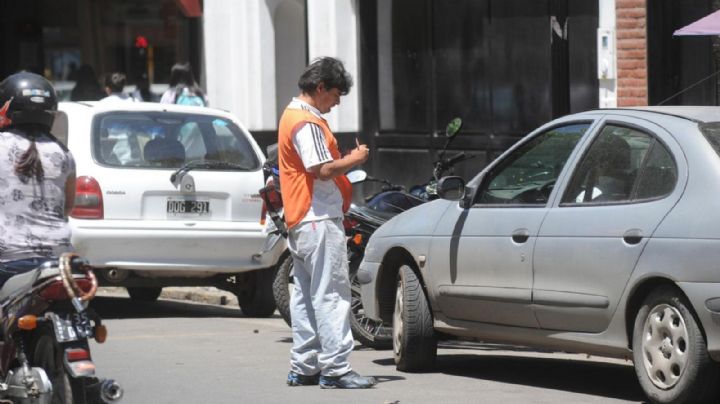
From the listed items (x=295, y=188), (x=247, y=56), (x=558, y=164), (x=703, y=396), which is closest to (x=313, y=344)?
(x=295, y=188)

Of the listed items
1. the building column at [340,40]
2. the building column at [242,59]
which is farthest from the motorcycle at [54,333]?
the building column at [242,59]

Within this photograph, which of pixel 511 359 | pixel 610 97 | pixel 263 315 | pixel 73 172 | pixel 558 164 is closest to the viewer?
pixel 73 172

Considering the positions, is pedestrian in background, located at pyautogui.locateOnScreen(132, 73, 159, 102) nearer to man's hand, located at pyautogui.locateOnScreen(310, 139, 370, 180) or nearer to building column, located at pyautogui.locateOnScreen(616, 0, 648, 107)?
building column, located at pyautogui.locateOnScreen(616, 0, 648, 107)

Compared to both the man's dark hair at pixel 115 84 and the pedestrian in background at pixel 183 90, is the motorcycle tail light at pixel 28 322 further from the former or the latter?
the man's dark hair at pixel 115 84

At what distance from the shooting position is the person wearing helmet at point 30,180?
24.2ft

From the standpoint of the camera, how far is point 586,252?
8242mm

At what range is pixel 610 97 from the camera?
48.7 ft

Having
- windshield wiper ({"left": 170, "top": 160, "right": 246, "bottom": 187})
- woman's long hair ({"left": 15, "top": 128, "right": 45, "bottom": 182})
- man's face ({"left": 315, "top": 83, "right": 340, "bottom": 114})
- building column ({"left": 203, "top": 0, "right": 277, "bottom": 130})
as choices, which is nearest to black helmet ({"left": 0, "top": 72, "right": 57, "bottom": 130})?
woman's long hair ({"left": 15, "top": 128, "right": 45, "bottom": 182})

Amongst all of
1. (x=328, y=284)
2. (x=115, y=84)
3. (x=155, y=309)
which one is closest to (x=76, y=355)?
(x=328, y=284)

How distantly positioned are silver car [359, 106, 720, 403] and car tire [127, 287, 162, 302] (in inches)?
186

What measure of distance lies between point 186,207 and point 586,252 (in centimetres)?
501

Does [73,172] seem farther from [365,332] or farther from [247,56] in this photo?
[247,56]

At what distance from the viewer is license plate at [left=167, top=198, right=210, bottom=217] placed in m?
12.5

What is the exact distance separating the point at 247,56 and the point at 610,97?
6.95 meters
